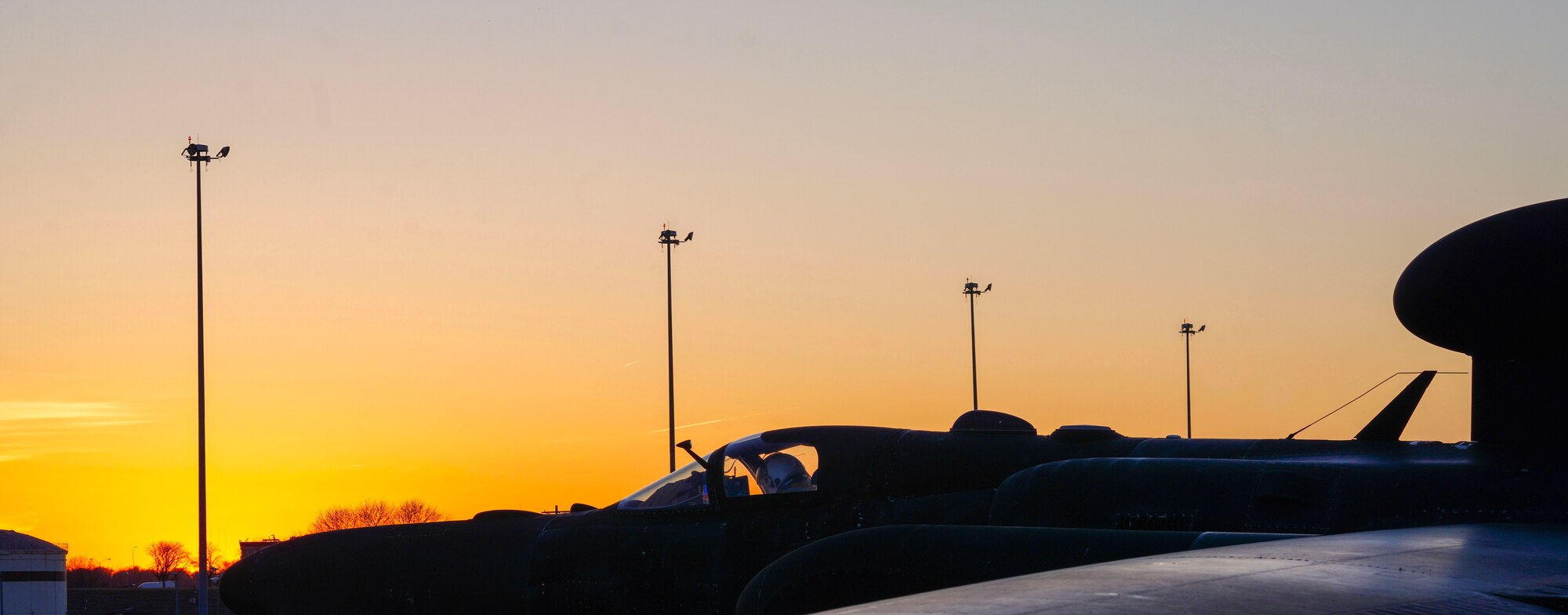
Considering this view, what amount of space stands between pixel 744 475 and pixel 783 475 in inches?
13.4

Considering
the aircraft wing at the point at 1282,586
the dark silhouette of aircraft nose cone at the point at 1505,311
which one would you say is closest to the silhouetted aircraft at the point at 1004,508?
the dark silhouette of aircraft nose cone at the point at 1505,311

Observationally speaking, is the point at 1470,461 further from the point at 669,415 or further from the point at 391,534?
the point at 669,415

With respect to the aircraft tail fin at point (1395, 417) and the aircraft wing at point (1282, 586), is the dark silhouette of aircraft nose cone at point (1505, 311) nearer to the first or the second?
the aircraft tail fin at point (1395, 417)

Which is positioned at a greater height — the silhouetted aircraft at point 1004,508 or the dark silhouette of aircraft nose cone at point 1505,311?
the dark silhouette of aircraft nose cone at point 1505,311

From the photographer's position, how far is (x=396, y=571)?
44.1 ft

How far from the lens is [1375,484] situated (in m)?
11.4

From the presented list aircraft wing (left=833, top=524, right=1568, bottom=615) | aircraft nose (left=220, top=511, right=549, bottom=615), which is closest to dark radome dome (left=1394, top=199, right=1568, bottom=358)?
aircraft wing (left=833, top=524, right=1568, bottom=615)

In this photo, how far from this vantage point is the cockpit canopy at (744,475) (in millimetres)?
13102

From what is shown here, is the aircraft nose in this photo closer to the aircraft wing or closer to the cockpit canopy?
the cockpit canopy

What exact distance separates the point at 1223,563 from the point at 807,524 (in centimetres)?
713

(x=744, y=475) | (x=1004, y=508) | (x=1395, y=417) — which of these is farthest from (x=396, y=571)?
(x=1395, y=417)

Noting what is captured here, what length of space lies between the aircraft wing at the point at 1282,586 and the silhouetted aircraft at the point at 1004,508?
0.67 metres

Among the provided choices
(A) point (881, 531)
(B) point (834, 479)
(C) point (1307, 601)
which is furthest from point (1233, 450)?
(C) point (1307, 601)

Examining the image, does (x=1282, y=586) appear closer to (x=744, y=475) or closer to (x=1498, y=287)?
(x=1498, y=287)
